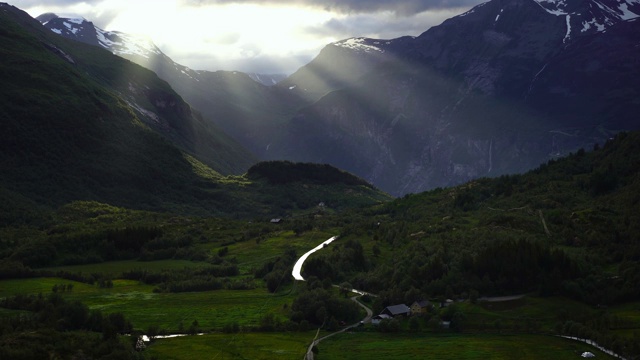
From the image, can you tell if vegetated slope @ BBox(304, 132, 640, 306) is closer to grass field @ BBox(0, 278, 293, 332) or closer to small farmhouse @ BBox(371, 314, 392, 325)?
small farmhouse @ BBox(371, 314, 392, 325)

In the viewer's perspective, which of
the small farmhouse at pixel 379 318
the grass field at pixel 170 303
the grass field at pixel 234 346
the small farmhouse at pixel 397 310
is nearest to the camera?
the grass field at pixel 234 346

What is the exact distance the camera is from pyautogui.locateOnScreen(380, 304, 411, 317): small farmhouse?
467ft

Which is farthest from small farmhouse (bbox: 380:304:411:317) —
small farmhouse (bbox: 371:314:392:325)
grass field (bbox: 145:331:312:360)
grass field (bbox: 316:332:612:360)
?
grass field (bbox: 145:331:312:360)

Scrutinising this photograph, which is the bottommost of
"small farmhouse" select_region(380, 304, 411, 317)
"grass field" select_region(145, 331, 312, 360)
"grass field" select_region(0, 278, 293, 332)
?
"grass field" select_region(0, 278, 293, 332)

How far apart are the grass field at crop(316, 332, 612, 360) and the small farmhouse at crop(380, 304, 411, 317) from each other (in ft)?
30.4

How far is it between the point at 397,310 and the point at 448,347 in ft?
72.1

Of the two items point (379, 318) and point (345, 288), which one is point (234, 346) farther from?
point (345, 288)

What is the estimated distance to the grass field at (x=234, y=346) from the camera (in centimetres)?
11850

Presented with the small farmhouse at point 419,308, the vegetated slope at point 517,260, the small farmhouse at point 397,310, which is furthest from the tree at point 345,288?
the small farmhouse at point 419,308

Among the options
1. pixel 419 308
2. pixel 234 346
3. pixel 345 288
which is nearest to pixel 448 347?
pixel 419 308

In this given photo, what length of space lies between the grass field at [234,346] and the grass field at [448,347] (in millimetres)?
5159

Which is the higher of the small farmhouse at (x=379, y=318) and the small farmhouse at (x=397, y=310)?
the small farmhouse at (x=397, y=310)

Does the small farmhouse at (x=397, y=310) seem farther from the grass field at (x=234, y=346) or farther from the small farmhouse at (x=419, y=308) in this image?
the grass field at (x=234, y=346)

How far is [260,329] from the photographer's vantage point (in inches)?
5418
